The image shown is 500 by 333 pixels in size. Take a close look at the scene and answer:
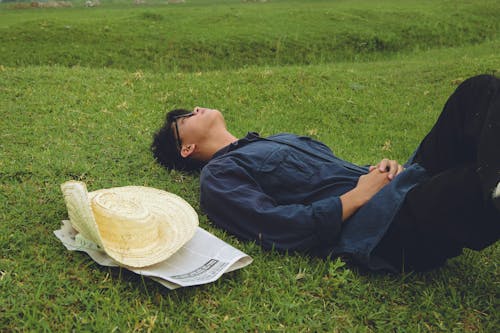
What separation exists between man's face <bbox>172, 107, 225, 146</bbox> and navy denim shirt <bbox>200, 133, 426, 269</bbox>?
1.44ft

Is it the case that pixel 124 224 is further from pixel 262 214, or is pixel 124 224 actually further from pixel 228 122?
pixel 228 122

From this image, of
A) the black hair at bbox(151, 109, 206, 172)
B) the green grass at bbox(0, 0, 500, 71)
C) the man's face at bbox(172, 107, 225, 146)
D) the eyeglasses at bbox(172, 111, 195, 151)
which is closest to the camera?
the man's face at bbox(172, 107, 225, 146)

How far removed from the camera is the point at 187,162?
4.93m

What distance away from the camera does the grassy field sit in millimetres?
2984

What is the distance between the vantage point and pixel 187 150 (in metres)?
4.68

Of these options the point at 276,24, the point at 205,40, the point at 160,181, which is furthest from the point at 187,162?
the point at 276,24

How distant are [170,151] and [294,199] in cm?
165

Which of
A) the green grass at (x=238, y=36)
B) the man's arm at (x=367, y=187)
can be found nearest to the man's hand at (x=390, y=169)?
the man's arm at (x=367, y=187)

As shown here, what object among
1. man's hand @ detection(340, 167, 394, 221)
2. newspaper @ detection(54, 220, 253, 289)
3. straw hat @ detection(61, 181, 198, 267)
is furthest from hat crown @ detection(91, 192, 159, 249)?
man's hand @ detection(340, 167, 394, 221)

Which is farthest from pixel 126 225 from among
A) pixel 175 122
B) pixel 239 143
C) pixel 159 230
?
pixel 175 122

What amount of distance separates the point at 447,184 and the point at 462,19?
17547 mm

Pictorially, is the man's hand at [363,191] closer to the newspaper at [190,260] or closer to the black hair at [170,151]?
the newspaper at [190,260]

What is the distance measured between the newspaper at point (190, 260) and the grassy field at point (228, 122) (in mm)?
82

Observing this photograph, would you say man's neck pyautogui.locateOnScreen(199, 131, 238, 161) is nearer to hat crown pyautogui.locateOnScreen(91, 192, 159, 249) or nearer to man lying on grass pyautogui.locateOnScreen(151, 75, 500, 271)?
man lying on grass pyautogui.locateOnScreen(151, 75, 500, 271)
